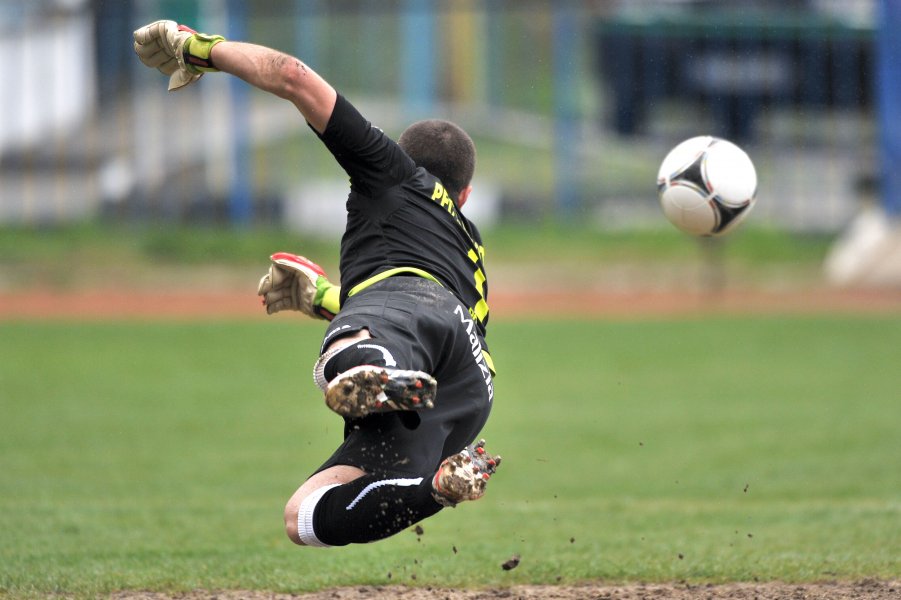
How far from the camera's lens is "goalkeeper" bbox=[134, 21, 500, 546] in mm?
4688

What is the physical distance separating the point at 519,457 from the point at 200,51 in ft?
20.5

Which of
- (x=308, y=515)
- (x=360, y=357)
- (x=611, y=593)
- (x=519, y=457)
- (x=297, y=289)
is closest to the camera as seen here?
(x=360, y=357)

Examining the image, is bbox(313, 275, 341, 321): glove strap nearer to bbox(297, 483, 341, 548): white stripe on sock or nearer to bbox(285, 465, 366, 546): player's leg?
bbox(285, 465, 366, 546): player's leg

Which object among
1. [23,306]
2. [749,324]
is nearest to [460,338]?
[749,324]

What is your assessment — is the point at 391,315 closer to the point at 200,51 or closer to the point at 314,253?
the point at 200,51

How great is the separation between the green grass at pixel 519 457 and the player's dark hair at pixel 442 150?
2.10 meters

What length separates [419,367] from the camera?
477cm

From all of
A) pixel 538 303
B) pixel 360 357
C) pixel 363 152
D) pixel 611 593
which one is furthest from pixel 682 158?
pixel 538 303

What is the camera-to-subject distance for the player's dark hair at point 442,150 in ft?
17.6

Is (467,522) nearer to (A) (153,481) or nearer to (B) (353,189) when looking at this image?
(A) (153,481)

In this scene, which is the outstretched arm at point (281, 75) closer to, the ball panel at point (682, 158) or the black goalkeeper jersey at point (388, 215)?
the black goalkeeper jersey at point (388, 215)

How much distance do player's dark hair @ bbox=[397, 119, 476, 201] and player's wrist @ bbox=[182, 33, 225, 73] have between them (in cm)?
88

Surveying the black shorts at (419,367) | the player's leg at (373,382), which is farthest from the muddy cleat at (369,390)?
the black shorts at (419,367)

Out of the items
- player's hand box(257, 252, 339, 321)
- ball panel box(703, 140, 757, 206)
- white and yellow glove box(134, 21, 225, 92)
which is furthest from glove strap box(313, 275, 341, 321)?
ball panel box(703, 140, 757, 206)
